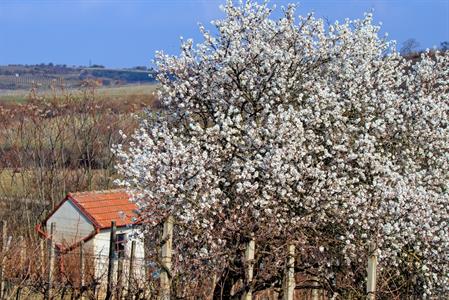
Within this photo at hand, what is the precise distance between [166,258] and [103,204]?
417 inches

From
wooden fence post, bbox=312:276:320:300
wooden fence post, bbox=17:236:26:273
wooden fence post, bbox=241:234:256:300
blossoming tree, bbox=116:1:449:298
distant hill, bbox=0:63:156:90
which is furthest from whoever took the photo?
distant hill, bbox=0:63:156:90

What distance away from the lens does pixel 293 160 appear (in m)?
11.0

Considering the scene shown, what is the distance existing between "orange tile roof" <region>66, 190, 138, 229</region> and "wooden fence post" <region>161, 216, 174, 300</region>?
9.61 meters

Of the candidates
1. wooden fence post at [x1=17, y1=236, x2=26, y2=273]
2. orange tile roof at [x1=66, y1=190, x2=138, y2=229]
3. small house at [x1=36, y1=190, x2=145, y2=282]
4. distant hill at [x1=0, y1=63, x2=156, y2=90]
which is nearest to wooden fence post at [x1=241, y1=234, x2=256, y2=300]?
wooden fence post at [x1=17, y1=236, x2=26, y2=273]

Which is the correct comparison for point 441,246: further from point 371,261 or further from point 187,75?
point 187,75

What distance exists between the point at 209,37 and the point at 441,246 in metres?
4.47

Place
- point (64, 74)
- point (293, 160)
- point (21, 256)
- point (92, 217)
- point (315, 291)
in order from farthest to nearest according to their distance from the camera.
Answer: point (64, 74) → point (92, 217) → point (21, 256) → point (315, 291) → point (293, 160)

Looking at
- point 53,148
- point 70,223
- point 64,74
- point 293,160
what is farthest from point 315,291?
point 64,74

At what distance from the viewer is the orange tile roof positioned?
18172 mm

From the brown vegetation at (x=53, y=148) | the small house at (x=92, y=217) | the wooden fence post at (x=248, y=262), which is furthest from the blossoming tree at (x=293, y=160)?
the brown vegetation at (x=53, y=148)

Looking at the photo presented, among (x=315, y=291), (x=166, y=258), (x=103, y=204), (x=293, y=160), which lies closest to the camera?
(x=166, y=258)

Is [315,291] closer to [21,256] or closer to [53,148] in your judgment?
[21,256]

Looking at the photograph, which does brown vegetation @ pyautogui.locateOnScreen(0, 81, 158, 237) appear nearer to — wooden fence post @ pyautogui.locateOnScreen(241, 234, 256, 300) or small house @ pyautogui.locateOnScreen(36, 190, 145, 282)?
small house @ pyautogui.locateOnScreen(36, 190, 145, 282)

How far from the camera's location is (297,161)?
10922 millimetres
